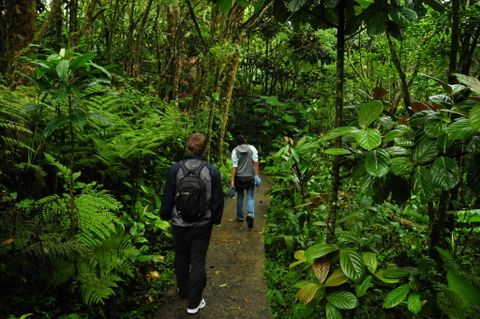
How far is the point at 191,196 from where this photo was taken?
3.45 m

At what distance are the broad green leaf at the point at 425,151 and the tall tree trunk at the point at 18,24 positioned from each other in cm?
473

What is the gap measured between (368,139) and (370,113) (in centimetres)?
21

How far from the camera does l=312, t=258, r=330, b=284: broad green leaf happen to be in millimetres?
2283

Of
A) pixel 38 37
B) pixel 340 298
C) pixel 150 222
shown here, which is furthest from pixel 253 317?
pixel 38 37

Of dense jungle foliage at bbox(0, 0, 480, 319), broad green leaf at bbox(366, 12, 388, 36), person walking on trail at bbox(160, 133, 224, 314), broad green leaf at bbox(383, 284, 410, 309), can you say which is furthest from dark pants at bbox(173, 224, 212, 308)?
broad green leaf at bbox(366, 12, 388, 36)

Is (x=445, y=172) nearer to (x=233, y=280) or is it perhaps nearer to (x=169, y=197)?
(x=169, y=197)

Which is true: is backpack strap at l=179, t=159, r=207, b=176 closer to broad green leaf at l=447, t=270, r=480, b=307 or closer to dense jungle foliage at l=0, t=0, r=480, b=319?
dense jungle foliage at l=0, t=0, r=480, b=319

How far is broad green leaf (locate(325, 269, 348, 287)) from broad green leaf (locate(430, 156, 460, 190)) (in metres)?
0.89

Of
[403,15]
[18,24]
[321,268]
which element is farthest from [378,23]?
[18,24]

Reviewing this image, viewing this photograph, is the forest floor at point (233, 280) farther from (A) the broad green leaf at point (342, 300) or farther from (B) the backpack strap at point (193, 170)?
(A) the broad green leaf at point (342, 300)

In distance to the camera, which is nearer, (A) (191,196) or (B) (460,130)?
(B) (460,130)

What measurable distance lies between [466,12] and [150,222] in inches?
172

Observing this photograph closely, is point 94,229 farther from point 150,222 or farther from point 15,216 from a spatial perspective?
point 150,222

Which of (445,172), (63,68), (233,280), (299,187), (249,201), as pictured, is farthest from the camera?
(249,201)
